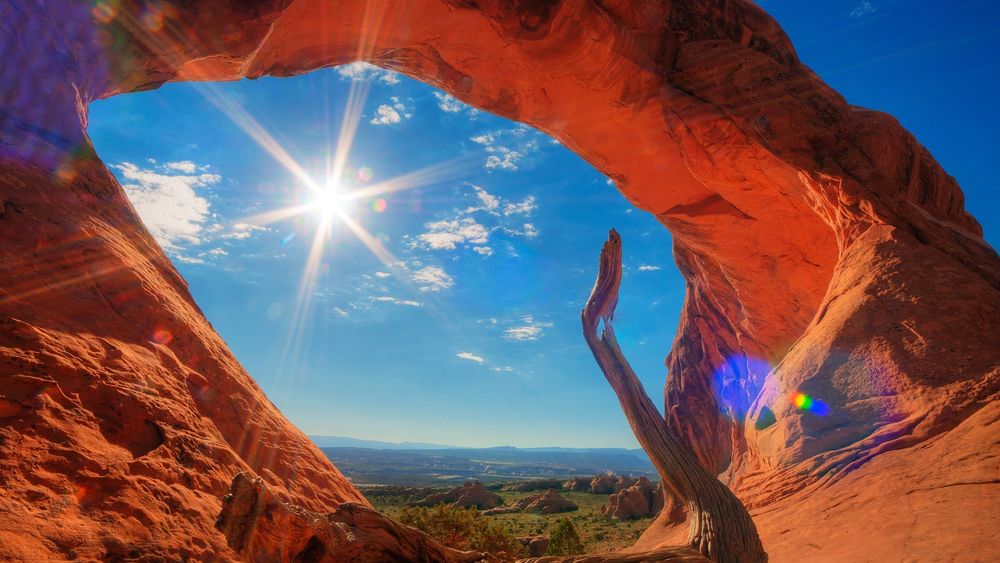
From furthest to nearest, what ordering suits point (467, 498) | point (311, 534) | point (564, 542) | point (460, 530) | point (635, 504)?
point (467, 498), point (635, 504), point (564, 542), point (460, 530), point (311, 534)

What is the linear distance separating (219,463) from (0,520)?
1881 millimetres

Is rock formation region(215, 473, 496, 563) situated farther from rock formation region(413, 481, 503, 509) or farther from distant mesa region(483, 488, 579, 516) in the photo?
rock formation region(413, 481, 503, 509)

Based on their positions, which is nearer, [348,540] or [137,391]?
[348,540]

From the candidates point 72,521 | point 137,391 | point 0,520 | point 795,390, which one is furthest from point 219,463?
point 795,390

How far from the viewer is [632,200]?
17438 mm

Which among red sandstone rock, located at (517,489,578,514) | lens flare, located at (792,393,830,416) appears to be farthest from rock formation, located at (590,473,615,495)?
lens flare, located at (792,393,830,416)

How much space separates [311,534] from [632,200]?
16.4m

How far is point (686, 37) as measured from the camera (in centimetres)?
1347

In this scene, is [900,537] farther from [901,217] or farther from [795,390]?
[901,217]

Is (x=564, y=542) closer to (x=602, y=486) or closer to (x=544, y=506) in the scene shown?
(x=544, y=506)

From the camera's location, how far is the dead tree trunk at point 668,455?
4234 mm

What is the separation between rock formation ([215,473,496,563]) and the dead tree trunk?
2060 millimetres

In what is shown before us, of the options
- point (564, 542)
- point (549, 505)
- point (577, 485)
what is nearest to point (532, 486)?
point (577, 485)

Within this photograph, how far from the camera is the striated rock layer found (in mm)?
3686
